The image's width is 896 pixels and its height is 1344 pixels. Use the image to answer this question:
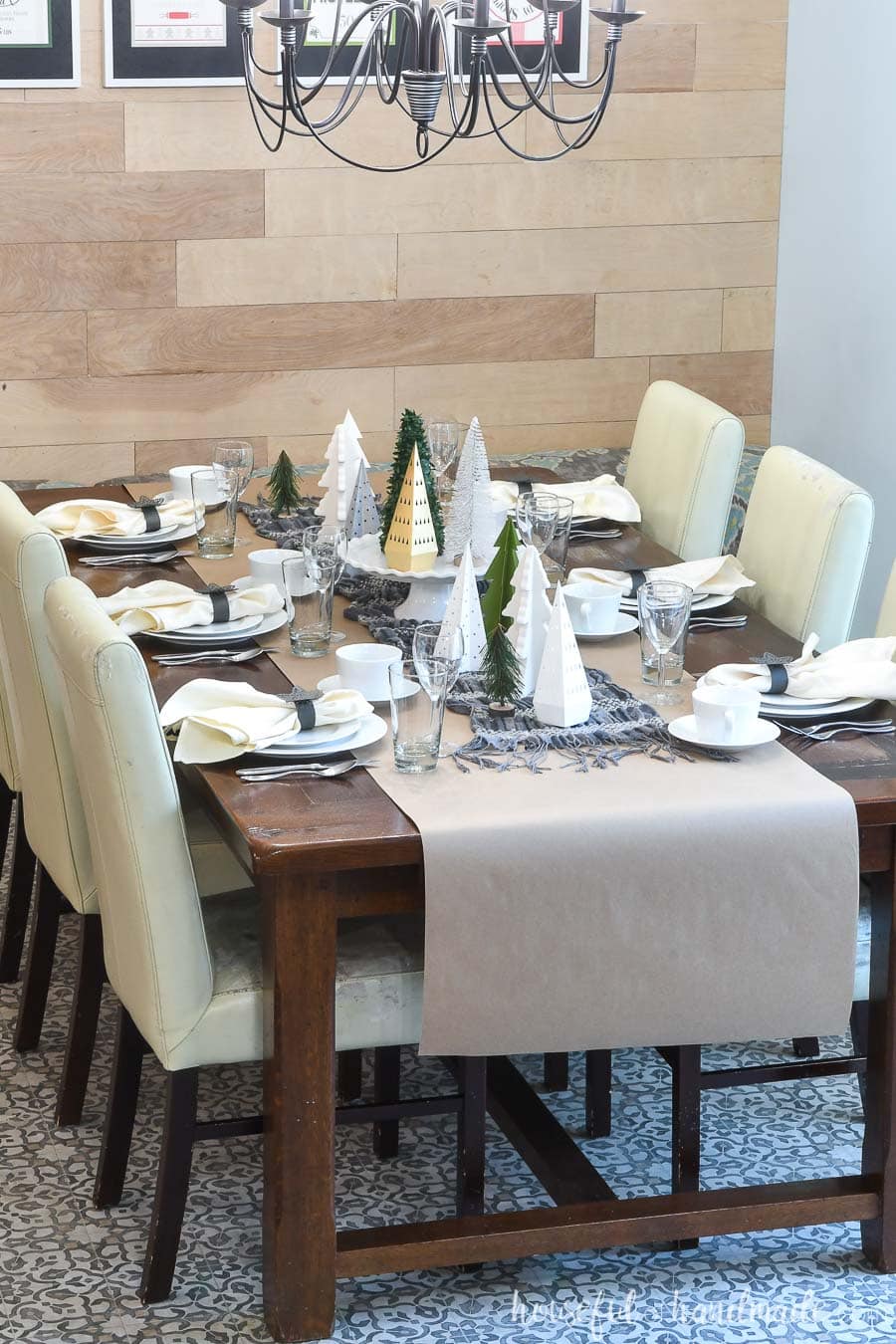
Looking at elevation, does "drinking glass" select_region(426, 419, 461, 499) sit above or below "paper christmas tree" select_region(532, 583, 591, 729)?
above

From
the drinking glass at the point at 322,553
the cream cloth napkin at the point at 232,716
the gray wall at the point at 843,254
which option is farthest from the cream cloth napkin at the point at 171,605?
the gray wall at the point at 843,254

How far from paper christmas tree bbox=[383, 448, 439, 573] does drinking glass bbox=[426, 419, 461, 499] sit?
46 cm

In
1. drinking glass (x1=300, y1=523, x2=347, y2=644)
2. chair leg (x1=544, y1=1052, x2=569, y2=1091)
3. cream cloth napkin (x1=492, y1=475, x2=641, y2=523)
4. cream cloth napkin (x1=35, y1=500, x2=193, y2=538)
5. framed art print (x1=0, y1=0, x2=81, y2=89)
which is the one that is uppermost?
framed art print (x1=0, y1=0, x2=81, y2=89)

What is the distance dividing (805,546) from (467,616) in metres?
0.77

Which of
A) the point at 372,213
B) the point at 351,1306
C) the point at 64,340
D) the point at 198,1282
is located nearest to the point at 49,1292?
the point at 198,1282

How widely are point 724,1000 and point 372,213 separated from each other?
2743mm

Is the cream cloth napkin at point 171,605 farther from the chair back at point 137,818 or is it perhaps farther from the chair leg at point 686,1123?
the chair leg at point 686,1123

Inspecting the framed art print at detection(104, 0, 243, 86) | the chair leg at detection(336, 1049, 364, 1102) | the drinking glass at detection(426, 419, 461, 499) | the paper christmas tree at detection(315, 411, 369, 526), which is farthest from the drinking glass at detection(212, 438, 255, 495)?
the framed art print at detection(104, 0, 243, 86)

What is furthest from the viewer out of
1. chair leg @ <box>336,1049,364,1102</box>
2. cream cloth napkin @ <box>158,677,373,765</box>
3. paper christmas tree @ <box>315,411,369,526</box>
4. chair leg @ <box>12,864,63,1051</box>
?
paper christmas tree @ <box>315,411,369,526</box>

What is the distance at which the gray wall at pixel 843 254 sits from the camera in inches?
157

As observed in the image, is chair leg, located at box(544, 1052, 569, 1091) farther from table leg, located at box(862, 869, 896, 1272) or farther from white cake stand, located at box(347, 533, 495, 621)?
white cake stand, located at box(347, 533, 495, 621)

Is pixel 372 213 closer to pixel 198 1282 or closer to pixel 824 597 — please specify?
pixel 824 597

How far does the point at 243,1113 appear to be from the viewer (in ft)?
8.52

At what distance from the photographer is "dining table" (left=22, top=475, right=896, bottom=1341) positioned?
188cm
